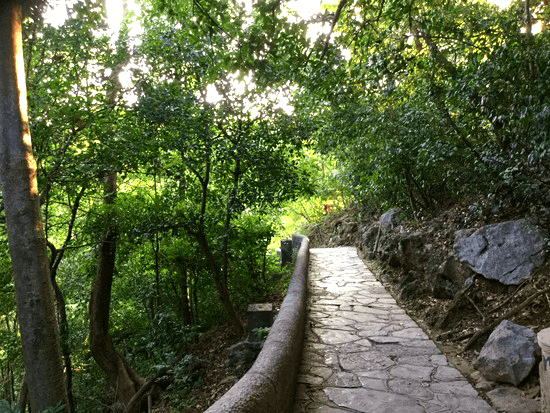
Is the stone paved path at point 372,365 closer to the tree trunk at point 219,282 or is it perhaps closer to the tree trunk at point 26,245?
the tree trunk at point 219,282

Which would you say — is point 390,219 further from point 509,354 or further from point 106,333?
point 106,333

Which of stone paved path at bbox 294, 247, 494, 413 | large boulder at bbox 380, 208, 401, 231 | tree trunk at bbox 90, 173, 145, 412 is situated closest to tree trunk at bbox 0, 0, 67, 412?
stone paved path at bbox 294, 247, 494, 413

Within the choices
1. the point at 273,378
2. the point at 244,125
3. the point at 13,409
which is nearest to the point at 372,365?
the point at 273,378

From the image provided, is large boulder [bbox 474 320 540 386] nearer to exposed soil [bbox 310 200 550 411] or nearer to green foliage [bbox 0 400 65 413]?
exposed soil [bbox 310 200 550 411]

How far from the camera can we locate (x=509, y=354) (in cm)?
331

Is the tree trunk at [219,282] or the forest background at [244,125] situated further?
the tree trunk at [219,282]

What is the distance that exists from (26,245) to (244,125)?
3.88 meters

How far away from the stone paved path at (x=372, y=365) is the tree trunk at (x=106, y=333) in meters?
4.41

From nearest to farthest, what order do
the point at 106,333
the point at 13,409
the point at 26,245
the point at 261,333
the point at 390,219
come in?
1. the point at 13,409
2. the point at 26,245
3. the point at 261,333
4. the point at 106,333
5. the point at 390,219

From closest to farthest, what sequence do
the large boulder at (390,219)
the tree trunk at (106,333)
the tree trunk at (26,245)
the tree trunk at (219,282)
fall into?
the tree trunk at (26,245) → the tree trunk at (219,282) → the tree trunk at (106,333) → the large boulder at (390,219)

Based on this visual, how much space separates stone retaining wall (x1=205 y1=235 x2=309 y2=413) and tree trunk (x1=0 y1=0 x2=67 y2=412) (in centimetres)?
A: 247

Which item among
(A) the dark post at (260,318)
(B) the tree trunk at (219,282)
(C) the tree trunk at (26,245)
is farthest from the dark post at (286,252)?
(C) the tree trunk at (26,245)

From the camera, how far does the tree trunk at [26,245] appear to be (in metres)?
4.16

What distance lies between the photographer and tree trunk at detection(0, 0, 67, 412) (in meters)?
4.16
